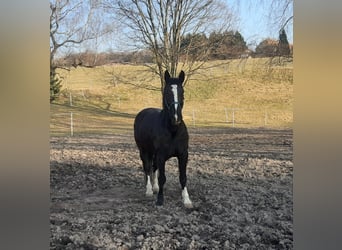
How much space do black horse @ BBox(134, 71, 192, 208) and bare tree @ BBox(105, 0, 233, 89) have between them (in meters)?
1.30

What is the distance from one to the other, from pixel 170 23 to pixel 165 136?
87.4 inches

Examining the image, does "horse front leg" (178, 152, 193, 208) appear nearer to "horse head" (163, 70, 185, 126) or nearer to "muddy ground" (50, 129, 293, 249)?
"muddy ground" (50, 129, 293, 249)

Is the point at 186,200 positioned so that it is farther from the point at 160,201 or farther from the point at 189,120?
the point at 189,120

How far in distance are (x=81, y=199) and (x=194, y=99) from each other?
2.53m

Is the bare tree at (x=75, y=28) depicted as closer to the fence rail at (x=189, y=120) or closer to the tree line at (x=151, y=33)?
the tree line at (x=151, y=33)

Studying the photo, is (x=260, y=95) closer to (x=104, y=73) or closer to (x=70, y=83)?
(x=104, y=73)

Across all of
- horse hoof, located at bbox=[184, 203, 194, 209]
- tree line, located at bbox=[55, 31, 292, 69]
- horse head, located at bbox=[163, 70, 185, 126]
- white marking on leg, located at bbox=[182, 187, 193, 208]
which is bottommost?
horse hoof, located at bbox=[184, 203, 194, 209]

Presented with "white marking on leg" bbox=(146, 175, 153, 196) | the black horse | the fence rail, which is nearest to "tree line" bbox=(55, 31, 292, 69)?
the fence rail

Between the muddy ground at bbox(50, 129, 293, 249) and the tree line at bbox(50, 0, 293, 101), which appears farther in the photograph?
the tree line at bbox(50, 0, 293, 101)

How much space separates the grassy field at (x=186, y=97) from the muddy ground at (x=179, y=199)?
438mm

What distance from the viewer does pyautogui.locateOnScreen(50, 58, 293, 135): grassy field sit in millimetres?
4633

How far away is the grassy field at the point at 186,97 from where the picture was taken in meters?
4.63

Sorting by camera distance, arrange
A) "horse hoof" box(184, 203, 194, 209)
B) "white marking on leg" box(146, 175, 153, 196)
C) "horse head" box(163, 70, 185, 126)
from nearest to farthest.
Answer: "horse head" box(163, 70, 185, 126), "horse hoof" box(184, 203, 194, 209), "white marking on leg" box(146, 175, 153, 196)
